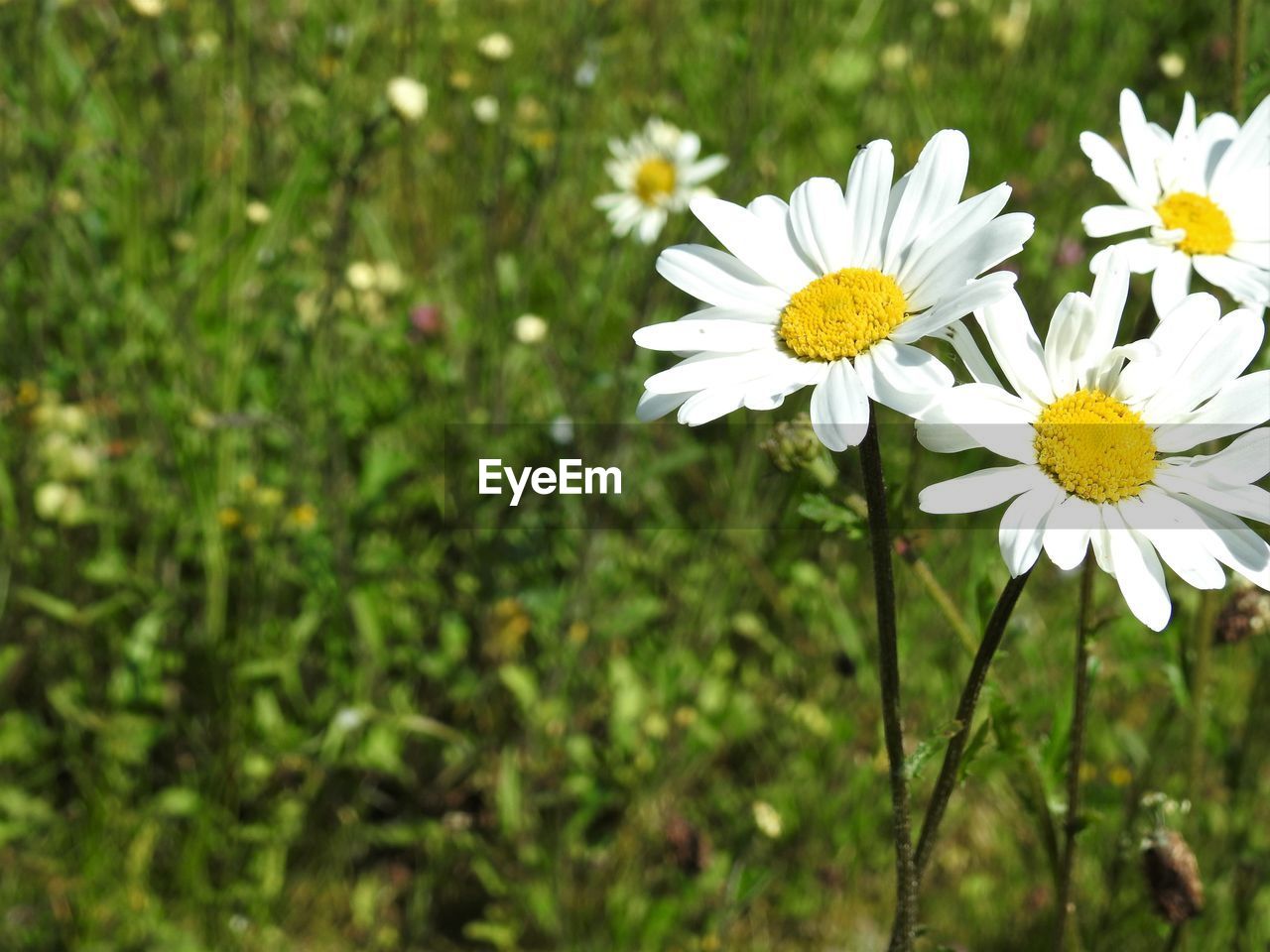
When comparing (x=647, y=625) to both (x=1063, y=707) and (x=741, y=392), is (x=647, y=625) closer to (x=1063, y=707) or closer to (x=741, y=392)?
(x=1063, y=707)

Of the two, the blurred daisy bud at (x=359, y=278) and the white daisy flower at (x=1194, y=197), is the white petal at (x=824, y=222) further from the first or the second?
the blurred daisy bud at (x=359, y=278)

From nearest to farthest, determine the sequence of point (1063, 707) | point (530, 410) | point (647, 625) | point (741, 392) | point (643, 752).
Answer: point (741, 392) → point (1063, 707) → point (643, 752) → point (647, 625) → point (530, 410)

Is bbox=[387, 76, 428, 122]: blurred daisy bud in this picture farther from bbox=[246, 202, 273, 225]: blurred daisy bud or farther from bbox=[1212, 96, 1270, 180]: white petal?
bbox=[1212, 96, 1270, 180]: white petal

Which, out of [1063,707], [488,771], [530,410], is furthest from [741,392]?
[530,410]

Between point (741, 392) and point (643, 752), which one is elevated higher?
point (741, 392)

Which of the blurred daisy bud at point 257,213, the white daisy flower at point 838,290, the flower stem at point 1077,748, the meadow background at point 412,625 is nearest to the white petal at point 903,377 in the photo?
the white daisy flower at point 838,290

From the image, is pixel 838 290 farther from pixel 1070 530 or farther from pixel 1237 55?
pixel 1237 55
